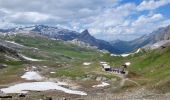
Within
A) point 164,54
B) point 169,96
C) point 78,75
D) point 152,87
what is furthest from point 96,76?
point 169,96

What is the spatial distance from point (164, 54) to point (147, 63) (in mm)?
9787

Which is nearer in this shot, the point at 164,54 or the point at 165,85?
the point at 165,85

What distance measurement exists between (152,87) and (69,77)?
3410 inches

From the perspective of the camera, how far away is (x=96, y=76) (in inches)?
7175

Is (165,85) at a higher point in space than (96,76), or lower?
lower

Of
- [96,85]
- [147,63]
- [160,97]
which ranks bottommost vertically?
[160,97]

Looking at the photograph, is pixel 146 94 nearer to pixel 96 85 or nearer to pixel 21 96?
pixel 21 96

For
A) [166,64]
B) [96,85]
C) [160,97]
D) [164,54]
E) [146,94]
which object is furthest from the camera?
[164,54]

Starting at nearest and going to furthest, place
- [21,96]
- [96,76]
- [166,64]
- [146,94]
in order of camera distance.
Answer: [146,94]
[21,96]
[166,64]
[96,76]

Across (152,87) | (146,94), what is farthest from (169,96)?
(152,87)

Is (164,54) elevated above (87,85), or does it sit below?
above

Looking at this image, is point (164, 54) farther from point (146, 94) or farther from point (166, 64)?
point (146, 94)

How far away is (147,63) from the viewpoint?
19875 centimetres

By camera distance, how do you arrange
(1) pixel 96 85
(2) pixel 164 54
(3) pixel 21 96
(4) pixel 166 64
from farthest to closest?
(2) pixel 164 54 → (4) pixel 166 64 → (1) pixel 96 85 → (3) pixel 21 96
